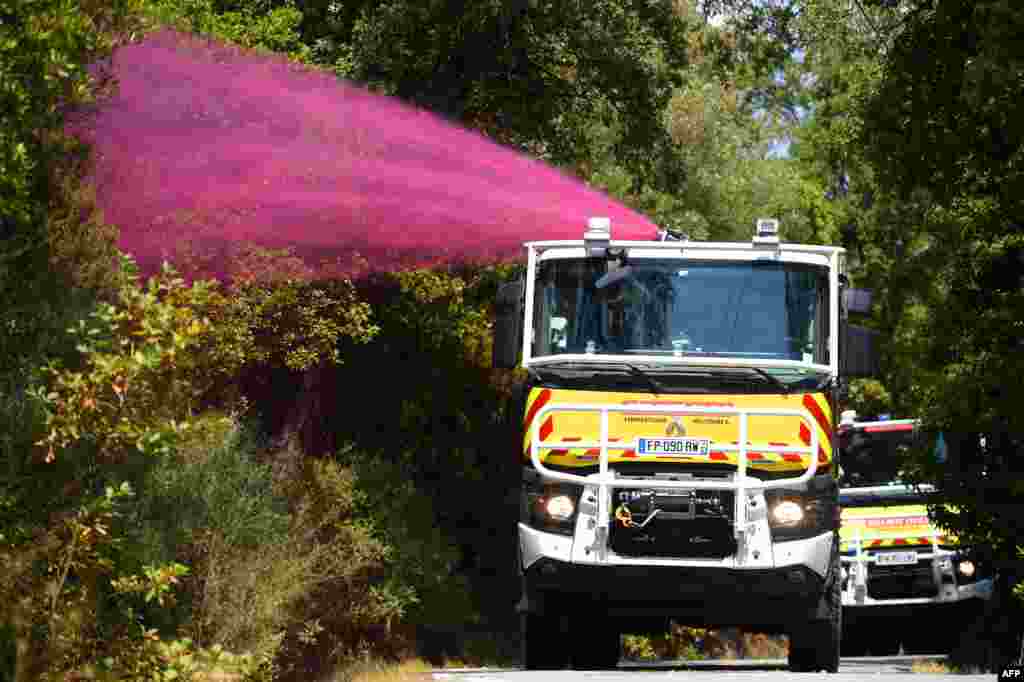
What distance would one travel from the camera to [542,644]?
47.8 ft

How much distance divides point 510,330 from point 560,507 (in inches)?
57.3

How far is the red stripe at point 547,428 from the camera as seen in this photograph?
1332cm

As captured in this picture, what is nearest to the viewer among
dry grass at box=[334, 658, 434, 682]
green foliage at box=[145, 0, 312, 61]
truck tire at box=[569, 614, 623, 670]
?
truck tire at box=[569, 614, 623, 670]

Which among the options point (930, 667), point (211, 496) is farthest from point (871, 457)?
point (211, 496)

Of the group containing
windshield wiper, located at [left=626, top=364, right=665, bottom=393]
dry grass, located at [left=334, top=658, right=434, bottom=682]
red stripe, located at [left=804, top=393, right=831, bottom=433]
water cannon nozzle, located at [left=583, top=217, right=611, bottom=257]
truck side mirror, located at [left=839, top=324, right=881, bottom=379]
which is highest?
water cannon nozzle, located at [left=583, top=217, right=611, bottom=257]

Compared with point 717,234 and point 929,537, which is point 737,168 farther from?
point 929,537

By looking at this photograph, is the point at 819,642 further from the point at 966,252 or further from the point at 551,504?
the point at 966,252

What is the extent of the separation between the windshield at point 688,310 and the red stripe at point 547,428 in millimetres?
713

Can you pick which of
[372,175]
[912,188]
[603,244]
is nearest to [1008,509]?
[912,188]

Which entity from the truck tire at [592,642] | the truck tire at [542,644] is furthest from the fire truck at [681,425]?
the truck tire at [592,642]

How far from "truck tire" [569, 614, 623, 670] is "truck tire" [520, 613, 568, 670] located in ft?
0.67

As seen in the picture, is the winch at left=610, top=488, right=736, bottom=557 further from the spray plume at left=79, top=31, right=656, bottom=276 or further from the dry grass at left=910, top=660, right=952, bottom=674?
the dry grass at left=910, top=660, right=952, bottom=674

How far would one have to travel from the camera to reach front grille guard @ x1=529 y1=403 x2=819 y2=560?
13.0 metres

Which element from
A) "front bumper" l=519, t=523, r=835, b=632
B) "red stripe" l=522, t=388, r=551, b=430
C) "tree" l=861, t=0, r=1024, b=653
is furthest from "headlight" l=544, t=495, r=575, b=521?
"tree" l=861, t=0, r=1024, b=653
